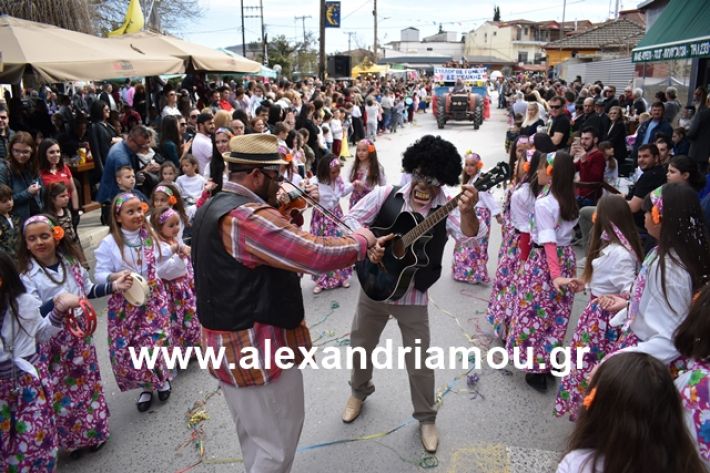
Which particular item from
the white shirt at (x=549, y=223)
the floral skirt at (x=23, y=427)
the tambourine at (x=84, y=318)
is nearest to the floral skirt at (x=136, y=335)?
the tambourine at (x=84, y=318)

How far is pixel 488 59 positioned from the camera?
82.0 meters

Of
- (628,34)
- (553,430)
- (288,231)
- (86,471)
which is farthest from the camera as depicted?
(628,34)

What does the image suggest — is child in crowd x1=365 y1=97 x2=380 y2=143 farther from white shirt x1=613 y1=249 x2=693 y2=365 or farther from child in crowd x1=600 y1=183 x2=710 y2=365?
white shirt x1=613 y1=249 x2=693 y2=365

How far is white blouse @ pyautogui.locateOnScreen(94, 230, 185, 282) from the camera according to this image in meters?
3.71

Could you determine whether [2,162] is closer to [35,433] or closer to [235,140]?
[35,433]

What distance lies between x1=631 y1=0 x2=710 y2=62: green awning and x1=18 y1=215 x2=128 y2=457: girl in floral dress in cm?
898

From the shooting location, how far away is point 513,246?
4984mm

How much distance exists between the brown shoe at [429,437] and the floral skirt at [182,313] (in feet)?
6.83

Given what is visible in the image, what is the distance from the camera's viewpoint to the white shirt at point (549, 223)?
3930 millimetres

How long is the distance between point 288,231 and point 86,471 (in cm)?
229

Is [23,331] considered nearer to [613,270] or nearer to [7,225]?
[7,225]

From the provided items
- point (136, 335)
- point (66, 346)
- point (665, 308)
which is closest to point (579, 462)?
point (665, 308)

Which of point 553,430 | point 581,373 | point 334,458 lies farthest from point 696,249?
point 334,458

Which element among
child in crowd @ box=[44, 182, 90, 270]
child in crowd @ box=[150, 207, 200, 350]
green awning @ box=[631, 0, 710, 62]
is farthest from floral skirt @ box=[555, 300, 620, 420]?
green awning @ box=[631, 0, 710, 62]
